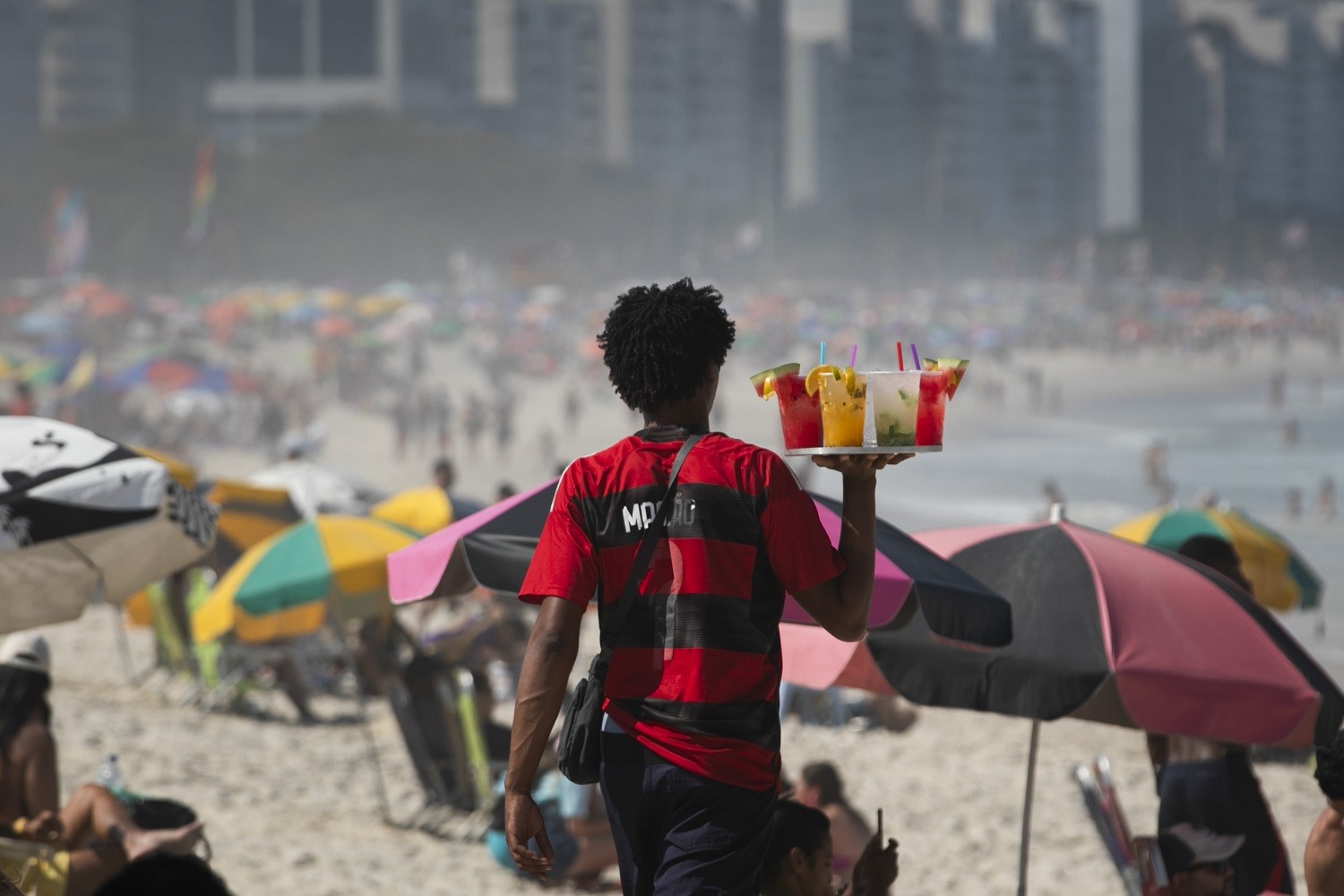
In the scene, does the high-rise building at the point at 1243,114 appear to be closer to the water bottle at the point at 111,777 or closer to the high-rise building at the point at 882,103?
the high-rise building at the point at 882,103

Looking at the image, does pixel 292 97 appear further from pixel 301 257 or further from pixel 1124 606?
pixel 1124 606

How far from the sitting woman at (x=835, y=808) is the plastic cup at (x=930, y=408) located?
2.94m

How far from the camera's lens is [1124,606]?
388 cm

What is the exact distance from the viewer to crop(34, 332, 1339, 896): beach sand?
20.9 ft

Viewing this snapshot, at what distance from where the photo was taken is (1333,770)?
126 inches

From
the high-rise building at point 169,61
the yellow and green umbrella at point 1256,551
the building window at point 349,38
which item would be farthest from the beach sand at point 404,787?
the building window at point 349,38

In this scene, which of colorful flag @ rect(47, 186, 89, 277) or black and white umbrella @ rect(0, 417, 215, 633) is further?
colorful flag @ rect(47, 186, 89, 277)

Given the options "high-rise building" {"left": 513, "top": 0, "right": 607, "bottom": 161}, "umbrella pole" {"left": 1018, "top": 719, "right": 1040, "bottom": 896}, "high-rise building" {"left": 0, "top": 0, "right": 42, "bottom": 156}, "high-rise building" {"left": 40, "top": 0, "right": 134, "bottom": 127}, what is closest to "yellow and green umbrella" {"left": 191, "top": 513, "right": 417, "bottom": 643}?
"umbrella pole" {"left": 1018, "top": 719, "right": 1040, "bottom": 896}

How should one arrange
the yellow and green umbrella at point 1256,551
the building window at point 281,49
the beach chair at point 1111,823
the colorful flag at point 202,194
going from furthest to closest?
the building window at point 281,49 → the colorful flag at point 202,194 → the yellow and green umbrella at point 1256,551 → the beach chair at point 1111,823

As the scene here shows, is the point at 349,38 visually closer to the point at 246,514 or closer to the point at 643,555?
the point at 246,514

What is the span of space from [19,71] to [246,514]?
93345 millimetres

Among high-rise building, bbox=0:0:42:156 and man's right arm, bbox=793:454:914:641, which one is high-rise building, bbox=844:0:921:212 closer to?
high-rise building, bbox=0:0:42:156

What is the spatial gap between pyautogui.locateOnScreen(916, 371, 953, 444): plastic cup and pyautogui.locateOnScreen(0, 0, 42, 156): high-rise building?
98412mm

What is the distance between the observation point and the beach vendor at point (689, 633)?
2238 mm
